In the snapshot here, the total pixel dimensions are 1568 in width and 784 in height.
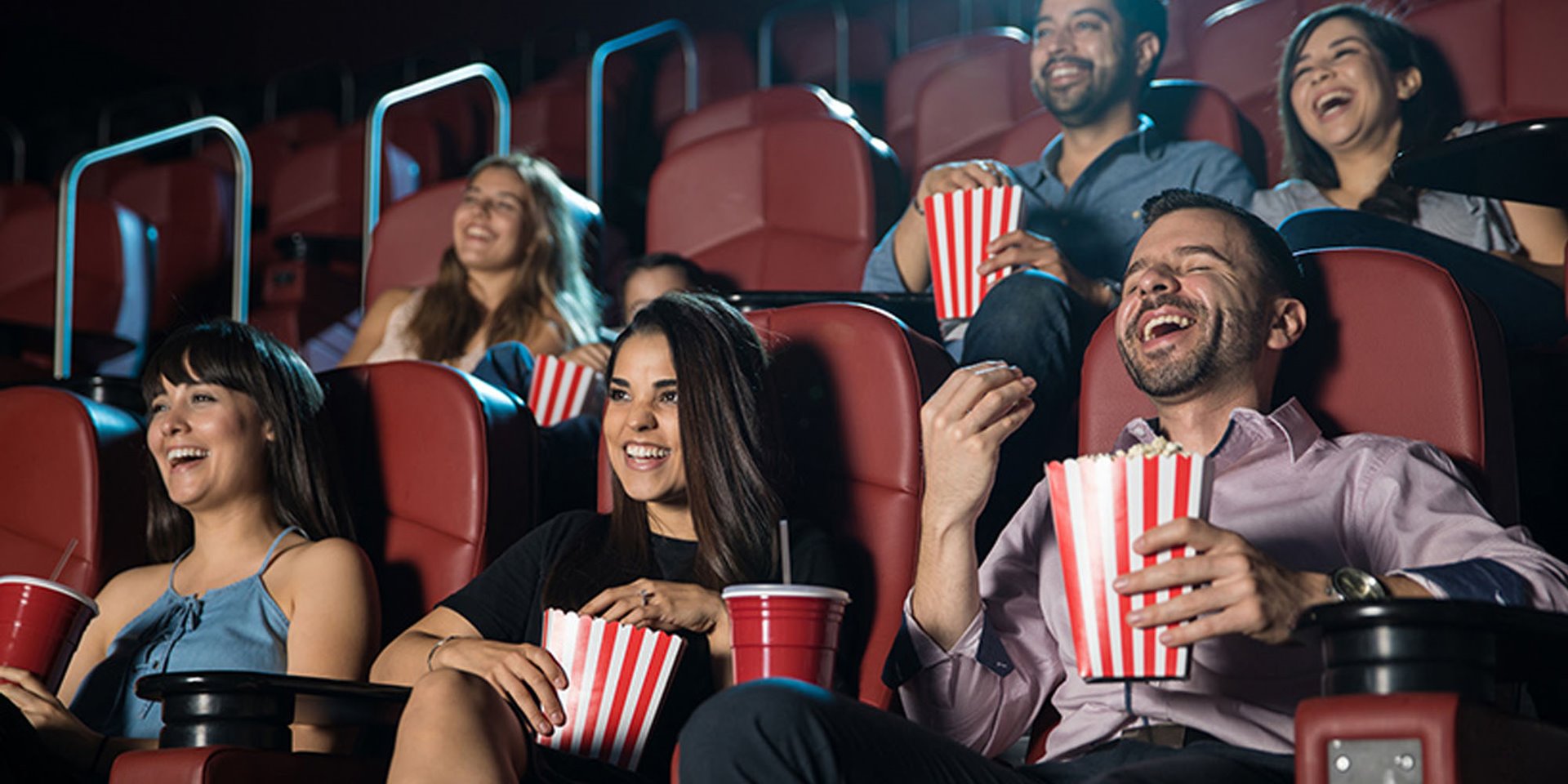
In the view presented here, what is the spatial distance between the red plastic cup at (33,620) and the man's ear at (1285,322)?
1.07 metres

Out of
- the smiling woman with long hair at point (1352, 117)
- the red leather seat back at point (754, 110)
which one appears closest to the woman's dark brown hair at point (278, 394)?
the smiling woman with long hair at point (1352, 117)

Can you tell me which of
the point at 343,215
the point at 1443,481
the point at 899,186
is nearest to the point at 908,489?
the point at 1443,481

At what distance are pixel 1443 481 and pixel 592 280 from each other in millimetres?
1832

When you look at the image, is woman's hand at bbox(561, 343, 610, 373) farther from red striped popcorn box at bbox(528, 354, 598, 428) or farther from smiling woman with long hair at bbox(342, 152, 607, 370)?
smiling woman with long hair at bbox(342, 152, 607, 370)

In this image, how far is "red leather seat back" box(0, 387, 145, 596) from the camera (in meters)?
1.86

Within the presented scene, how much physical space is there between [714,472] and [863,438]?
14 cm

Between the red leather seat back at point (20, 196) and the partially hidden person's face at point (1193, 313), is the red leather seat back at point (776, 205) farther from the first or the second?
the red leather seat back at point (20, 196)

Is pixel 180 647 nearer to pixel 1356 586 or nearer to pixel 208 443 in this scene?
pixel 208 443

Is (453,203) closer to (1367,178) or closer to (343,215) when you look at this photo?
(343,215)

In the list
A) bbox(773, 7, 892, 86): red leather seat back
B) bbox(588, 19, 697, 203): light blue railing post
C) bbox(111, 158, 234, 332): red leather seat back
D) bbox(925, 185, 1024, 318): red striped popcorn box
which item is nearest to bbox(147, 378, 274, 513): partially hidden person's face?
bbox(925, 185, 1024, 318): red striped popcorn box

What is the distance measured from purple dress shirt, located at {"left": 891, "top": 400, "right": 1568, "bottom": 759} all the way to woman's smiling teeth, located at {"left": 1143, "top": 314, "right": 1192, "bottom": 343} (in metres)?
0.09

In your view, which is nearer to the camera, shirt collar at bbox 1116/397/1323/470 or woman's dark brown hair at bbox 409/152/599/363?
shirt collar at bbox 1116/397/1323/470

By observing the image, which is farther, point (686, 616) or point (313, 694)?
point (686, 616)

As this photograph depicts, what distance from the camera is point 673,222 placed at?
2836 millimetres
